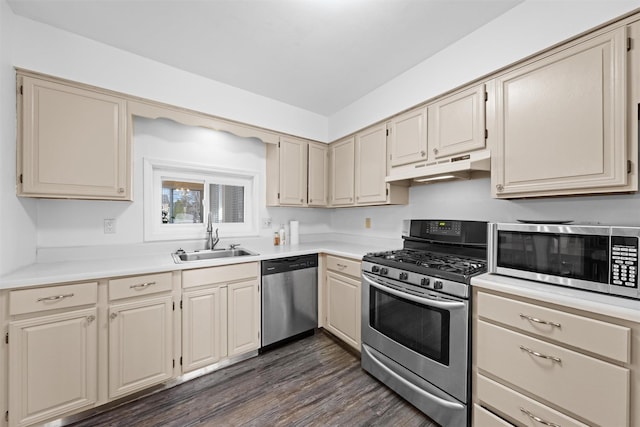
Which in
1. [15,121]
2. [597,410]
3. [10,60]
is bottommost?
[597,410]

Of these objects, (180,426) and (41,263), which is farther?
(41,263)

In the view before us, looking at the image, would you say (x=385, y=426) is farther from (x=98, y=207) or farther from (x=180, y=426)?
(x=98, y=207)

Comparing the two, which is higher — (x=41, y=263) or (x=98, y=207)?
(x=98, y=207)

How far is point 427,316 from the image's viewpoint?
1.71 metres

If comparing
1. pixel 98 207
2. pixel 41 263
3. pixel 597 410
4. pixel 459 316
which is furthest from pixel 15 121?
pixel 597 410

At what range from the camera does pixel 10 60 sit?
1.66 metres

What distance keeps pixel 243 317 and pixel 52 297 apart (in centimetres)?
127

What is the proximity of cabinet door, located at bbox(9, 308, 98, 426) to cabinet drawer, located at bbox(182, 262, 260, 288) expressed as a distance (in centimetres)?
58

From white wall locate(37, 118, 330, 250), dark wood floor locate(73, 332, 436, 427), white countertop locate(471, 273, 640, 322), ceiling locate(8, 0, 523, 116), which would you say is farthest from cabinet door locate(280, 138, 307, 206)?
white countertop locate(471, 273, 640, 322)

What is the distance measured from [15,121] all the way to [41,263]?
40.2 inches

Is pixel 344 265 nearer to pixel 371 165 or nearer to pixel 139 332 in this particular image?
pixel 371 165

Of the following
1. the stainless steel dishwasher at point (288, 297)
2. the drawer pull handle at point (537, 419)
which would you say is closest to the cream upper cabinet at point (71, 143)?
the stainless steel dishwasher at point (288, 297)

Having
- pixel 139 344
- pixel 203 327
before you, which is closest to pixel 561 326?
pixel 203 327

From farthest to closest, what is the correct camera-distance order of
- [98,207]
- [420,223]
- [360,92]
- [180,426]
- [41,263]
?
[360,92] < [420,223] < [98,207] < [41,263] < [180,426]
